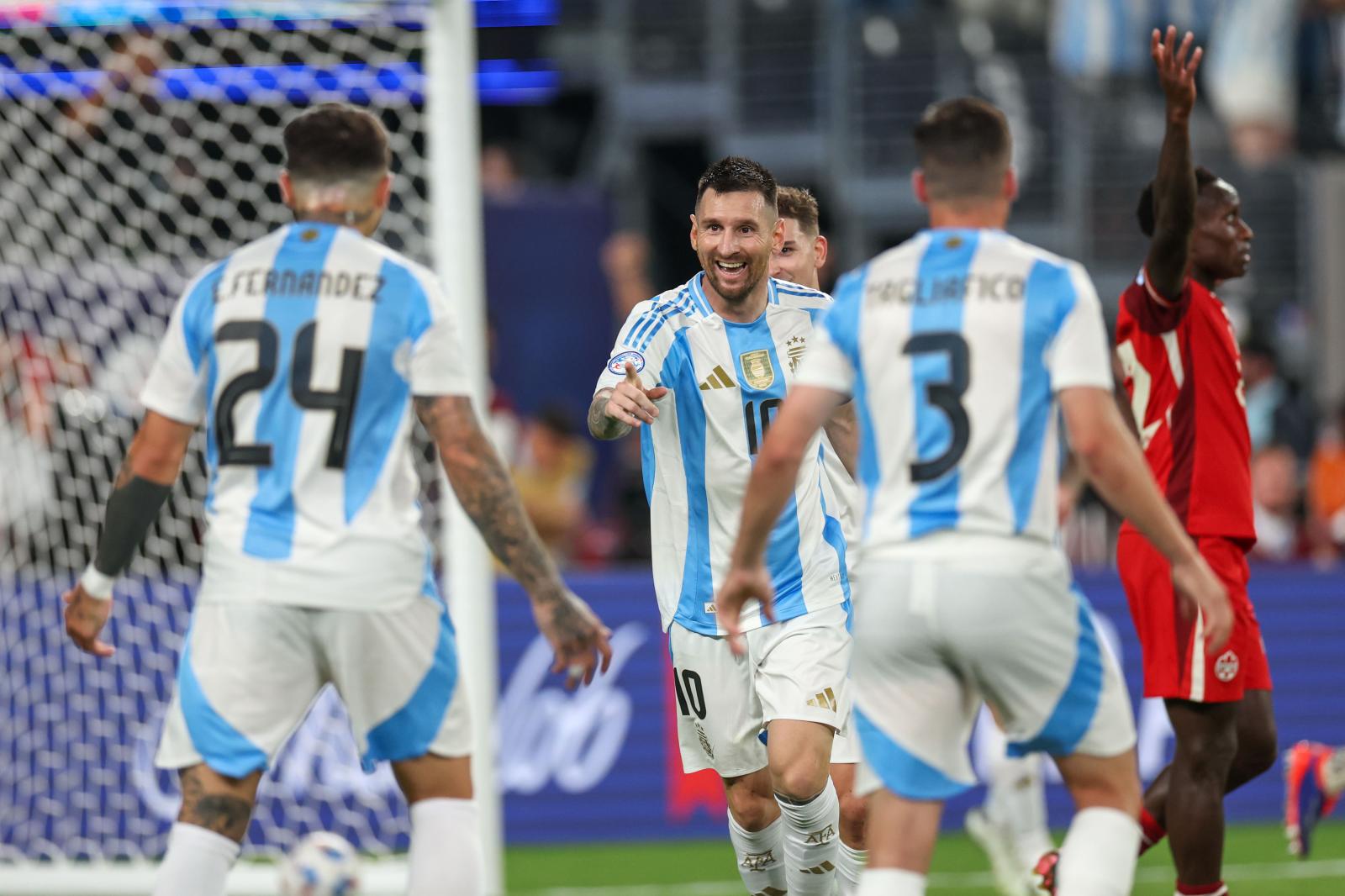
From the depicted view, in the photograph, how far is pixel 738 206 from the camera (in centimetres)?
612

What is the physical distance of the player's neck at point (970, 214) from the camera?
4.61 m

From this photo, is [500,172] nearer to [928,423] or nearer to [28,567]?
[28,567]

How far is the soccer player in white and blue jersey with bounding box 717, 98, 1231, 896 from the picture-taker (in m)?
4.39

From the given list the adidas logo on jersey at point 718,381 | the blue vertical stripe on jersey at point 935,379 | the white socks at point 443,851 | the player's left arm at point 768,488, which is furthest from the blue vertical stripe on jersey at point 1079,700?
Answer: the adidas logo on jersey at point 718,381

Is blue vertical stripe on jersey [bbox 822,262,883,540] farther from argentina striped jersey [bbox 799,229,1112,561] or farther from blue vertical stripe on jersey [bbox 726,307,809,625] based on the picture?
blue vertical stripe on jersey [bbox 726,307,809,625]

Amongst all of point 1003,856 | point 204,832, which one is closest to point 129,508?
point 204,832

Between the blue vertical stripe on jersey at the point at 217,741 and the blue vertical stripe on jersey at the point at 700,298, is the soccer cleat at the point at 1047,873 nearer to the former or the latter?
the blue vertical stripe on jersey at the point at 700,298

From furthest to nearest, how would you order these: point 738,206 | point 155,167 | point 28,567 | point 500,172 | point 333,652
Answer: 1. point 500,172
2. point 155,167
3. point 28,567
4. point 738,206
5. point 333,652

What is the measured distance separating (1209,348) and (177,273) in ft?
20.7

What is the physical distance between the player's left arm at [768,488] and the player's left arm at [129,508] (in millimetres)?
1519

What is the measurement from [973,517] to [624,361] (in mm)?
1765

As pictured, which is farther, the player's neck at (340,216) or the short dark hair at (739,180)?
the short dark hair at (739,180)

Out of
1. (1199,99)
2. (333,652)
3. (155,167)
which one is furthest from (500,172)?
(333,652)

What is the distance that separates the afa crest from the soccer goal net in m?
3.94
